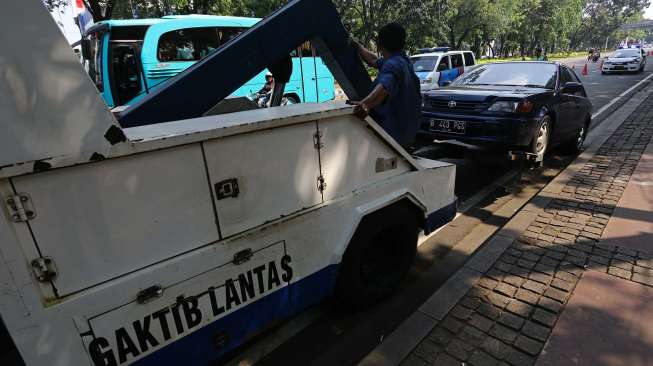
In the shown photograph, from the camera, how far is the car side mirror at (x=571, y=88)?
5.67 meters

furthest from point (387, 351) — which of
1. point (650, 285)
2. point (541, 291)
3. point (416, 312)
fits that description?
point (650, 285)

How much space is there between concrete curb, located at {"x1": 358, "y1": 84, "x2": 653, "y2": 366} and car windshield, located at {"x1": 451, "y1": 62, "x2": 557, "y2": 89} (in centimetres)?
150

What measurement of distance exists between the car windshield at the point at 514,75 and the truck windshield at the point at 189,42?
479 cm

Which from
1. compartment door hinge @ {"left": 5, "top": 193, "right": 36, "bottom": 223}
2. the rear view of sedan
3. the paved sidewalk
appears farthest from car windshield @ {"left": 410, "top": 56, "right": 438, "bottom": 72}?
the rear view of sedan

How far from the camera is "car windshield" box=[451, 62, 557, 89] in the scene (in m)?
5.67

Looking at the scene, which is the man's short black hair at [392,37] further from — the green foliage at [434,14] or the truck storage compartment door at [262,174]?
the green foliage at [434,14]

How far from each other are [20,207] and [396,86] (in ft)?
8.17

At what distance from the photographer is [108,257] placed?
5.02 ft

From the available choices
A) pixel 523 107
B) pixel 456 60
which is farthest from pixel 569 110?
pixel 456 60

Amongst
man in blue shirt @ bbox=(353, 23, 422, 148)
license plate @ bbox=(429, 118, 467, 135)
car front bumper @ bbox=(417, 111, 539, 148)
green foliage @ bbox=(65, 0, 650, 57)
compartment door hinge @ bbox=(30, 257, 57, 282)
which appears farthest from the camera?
green foliage @ bbox=(65, 0, 650, 57)

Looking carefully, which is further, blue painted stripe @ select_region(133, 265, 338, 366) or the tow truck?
blue painted stripe @ select_region(133, 265, 338, 366)

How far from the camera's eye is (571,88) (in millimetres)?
5832

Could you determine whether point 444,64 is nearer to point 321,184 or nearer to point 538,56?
point 321,184

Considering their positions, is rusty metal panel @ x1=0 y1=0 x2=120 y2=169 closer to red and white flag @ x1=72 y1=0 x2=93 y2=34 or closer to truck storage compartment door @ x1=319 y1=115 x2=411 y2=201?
truck storage compartment door @ x1=319 y1=115 x2=411 y2=201
